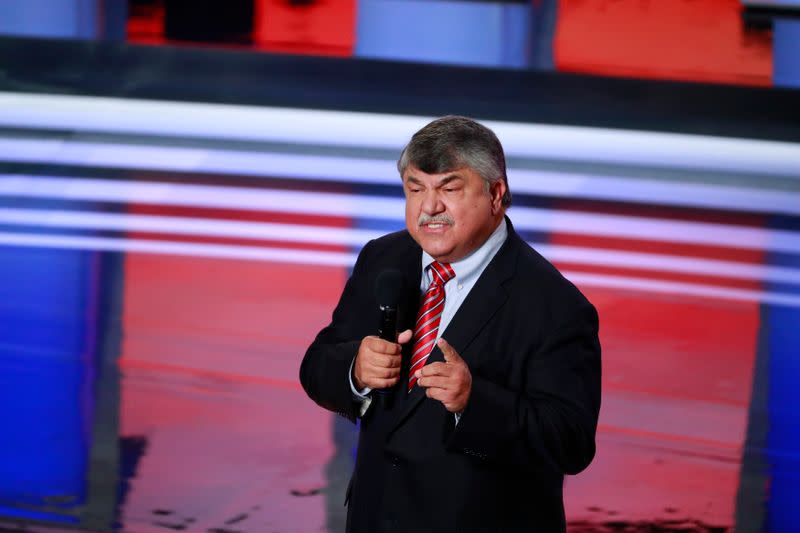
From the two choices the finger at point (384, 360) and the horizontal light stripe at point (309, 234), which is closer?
the finger at point (384, 360)

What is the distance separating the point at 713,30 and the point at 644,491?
390 centimetres

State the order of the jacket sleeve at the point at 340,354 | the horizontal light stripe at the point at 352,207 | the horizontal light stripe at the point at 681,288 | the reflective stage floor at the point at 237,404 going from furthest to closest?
the horizontal light stripe at the point at 352,207
the horizontal light stripe at the point at 681,288
the reflective stage floor at the point at 237,404
the jacket sleeve at the point at 340,354

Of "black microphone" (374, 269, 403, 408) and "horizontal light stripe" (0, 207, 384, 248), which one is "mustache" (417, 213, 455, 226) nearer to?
"black microphone" (374, 269, 403, 408)

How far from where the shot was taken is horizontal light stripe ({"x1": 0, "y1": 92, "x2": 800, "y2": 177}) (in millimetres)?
6688

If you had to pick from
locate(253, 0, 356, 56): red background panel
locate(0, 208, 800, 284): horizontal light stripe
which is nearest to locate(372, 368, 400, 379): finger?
locate(0, 208, 800, 284): horizontal light stripe

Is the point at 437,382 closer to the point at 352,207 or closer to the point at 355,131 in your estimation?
the point at 352,207

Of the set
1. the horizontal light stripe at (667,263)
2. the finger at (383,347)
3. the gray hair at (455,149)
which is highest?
the gray hair at (455,149)

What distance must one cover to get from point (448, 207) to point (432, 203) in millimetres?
25

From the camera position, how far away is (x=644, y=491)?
3.20 m

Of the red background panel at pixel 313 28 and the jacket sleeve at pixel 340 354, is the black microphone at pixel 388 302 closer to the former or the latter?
the jacket sleeve at pixel 340 354

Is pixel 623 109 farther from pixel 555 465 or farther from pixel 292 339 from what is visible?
pixel 555 465

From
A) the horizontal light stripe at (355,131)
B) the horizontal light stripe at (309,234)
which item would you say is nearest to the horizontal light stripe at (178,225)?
the horizontal light stripe at (309,234)

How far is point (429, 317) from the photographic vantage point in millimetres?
1678

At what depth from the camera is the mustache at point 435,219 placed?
1607 mm
